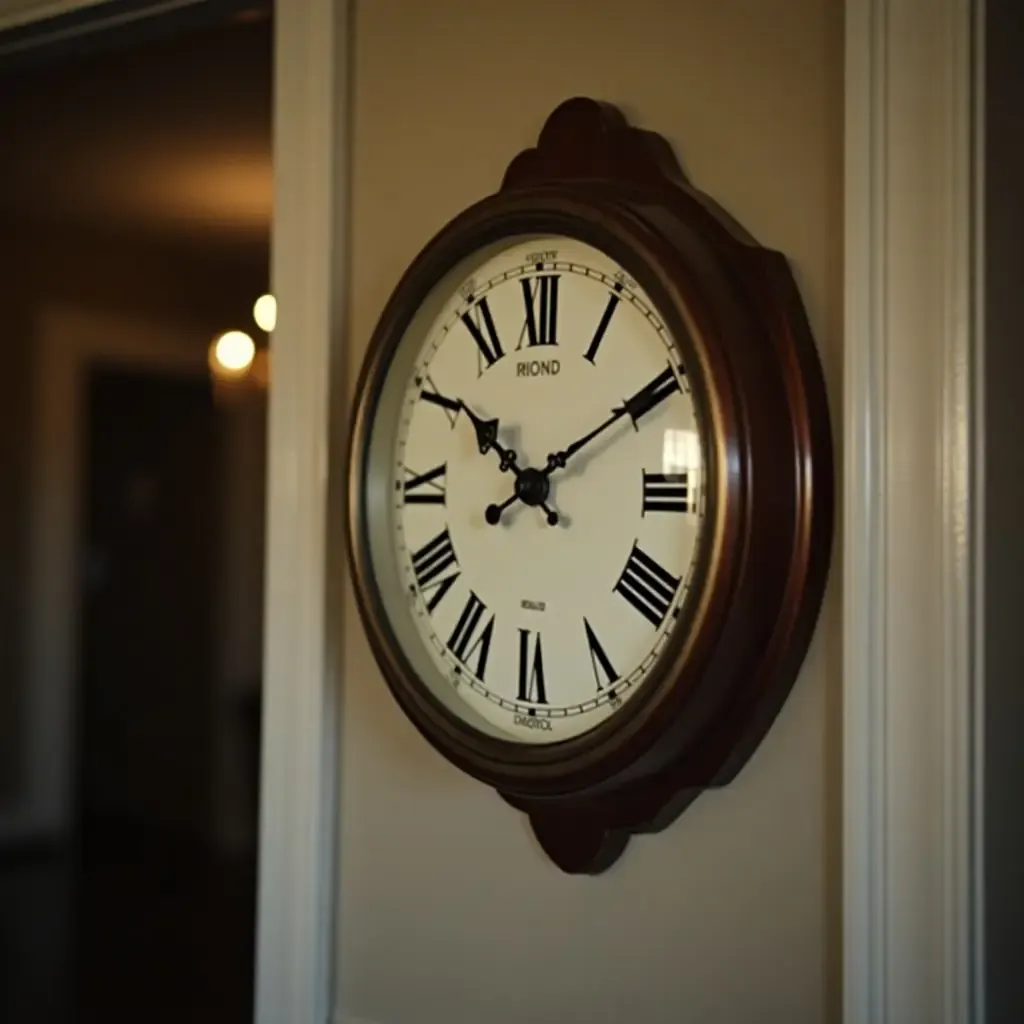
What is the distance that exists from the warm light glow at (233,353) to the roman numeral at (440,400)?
34 cm

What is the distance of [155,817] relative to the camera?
4.71 ft

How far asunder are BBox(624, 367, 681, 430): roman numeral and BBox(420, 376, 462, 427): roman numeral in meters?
0.17

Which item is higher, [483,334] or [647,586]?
[483,334]

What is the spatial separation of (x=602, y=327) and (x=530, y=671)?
268 mm

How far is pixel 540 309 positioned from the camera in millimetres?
1008

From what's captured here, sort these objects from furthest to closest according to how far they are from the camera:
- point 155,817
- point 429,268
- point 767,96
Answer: point 155,817
point 429,268
point 767,96

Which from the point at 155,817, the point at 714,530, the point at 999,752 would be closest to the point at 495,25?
the point at 714,530

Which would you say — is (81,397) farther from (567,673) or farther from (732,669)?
(732,669)

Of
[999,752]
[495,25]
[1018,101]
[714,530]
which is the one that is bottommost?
[999,752]

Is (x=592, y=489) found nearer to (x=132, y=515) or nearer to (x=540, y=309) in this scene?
(x=540, y=309)

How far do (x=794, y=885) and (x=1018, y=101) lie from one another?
57 cm

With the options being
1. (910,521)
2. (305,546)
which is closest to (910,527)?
(910,521)

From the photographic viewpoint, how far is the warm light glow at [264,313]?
134 centimetres

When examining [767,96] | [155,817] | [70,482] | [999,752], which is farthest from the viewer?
[70,482]
